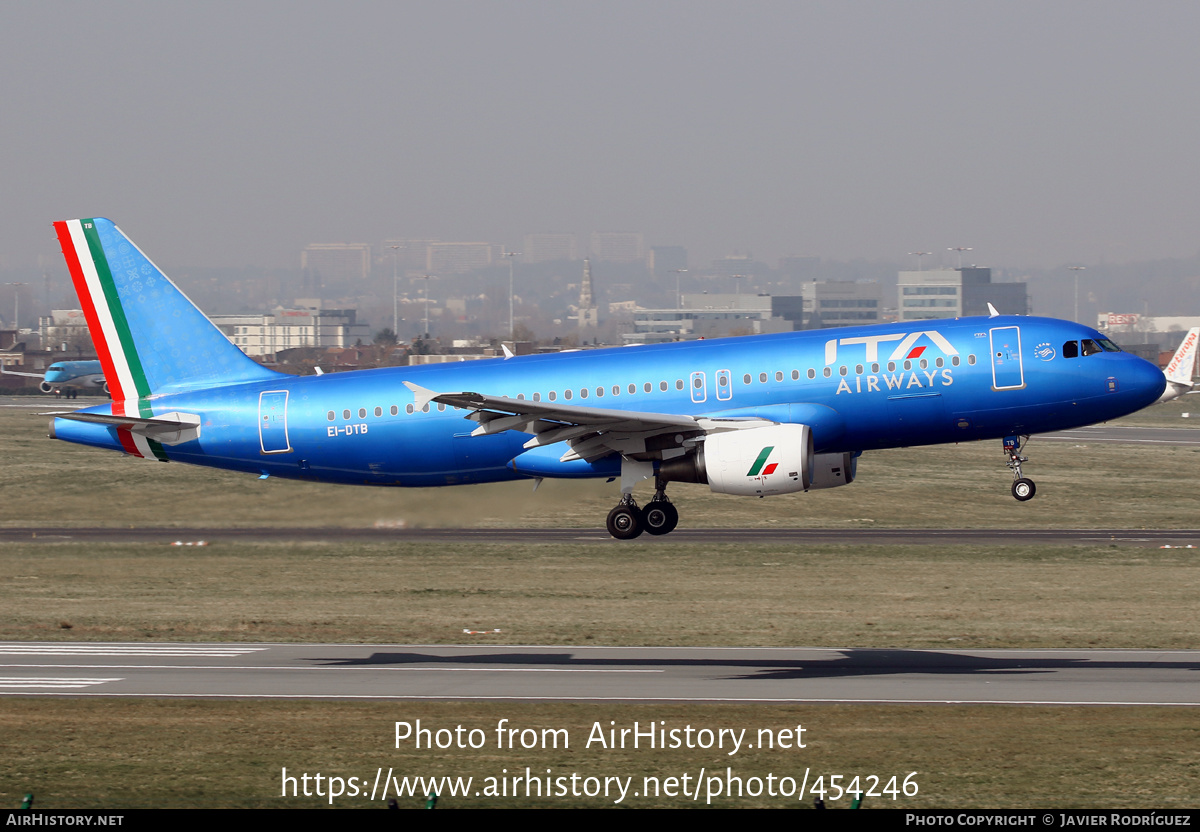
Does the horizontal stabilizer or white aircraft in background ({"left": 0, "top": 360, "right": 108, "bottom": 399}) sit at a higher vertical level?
the horizontal stabilizer

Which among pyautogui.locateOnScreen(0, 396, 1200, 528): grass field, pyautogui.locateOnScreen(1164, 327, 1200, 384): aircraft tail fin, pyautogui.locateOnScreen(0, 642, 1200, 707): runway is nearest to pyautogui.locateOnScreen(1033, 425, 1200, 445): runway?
pyautogui.locateOnScreen(0, 396, 1200, 528): grass field

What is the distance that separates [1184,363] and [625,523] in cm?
1816

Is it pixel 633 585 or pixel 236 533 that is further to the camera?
pixel 236 533

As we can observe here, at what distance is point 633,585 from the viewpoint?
6091 cm

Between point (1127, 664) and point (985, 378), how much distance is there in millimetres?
12003

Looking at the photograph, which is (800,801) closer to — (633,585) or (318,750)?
(318,750)

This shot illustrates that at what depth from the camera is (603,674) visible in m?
43.8

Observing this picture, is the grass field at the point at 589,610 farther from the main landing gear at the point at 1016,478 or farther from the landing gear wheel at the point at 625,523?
the main landing gear at the point at 1016,478

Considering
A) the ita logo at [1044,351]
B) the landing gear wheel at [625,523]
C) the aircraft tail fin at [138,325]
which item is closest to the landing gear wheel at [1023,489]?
the ita logo at [1044,351]

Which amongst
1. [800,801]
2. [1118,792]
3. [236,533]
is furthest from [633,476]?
[236,533]

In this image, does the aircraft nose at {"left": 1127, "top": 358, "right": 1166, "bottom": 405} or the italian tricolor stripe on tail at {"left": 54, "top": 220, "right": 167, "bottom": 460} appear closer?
the aircraft nose at {"left": 1127, "top": 358, "right": 1166, "bottom": 405}

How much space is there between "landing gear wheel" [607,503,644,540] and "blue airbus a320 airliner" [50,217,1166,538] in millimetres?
52

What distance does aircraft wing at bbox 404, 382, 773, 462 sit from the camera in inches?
1526

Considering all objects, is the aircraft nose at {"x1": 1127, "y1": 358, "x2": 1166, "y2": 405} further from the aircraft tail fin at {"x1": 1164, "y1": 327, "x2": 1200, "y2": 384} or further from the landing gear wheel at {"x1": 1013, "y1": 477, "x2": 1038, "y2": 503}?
the landing gear wheel at {"x1": 1013, "y1": 477, "x2": 1038, "y2": 503}
